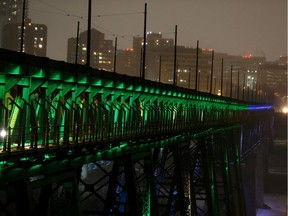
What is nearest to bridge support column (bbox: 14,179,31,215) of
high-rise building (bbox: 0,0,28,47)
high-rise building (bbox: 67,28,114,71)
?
A: high-rise building (bbox: 0,0,28,47)

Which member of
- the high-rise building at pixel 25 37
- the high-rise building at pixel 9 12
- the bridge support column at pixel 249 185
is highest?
the high-rise building at pixel 9 12

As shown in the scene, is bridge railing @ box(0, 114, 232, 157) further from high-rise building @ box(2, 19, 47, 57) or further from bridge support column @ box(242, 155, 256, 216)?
high-rise building @ box(2, 19, 47, 57)

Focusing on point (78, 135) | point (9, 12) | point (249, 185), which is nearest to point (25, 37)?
point (9, 12)

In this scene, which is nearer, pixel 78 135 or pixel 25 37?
pixel 78 135

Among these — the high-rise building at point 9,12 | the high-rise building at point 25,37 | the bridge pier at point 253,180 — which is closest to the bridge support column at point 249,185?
the bridge pier at point 253,180

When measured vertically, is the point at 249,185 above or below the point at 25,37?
below

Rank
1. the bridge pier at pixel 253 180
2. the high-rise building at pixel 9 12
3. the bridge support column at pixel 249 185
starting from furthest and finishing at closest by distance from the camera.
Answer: the high-rise building at pixel 9 12
the bridge pier at pixel 253 180
the bridge support column at pixel 249 185

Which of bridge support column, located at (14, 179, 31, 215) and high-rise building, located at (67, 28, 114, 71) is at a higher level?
high-rise building, located at (67, 28, 114, 71)

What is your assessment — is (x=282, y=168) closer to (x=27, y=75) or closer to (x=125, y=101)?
(x=125, y=101)

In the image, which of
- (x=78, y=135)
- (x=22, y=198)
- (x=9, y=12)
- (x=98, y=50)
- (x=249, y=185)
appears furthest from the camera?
(x=98, y=50)

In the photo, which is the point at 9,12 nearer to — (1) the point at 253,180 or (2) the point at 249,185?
(1) the point at 253,180

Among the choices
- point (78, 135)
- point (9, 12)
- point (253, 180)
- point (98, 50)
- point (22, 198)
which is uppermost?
point (9, 12)

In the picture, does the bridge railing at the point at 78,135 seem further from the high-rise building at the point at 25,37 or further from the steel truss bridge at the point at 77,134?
the high-rise building at the point at 25,37

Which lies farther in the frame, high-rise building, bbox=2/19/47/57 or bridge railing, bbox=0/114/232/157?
high-rise building, bbox=2/19/47/57
